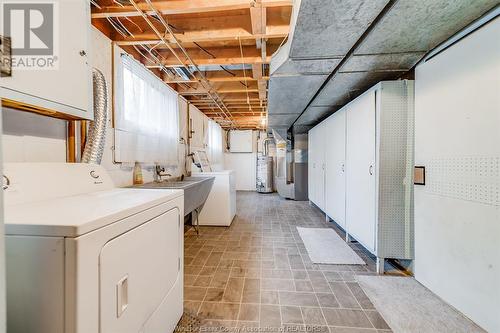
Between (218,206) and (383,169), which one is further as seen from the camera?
(218,206)

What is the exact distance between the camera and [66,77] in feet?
3.85

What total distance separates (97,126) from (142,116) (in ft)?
3.13

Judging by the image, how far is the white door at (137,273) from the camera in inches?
31.2

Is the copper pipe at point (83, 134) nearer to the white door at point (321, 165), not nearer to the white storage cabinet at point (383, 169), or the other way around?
the white storage cabinet at point (383, 169)

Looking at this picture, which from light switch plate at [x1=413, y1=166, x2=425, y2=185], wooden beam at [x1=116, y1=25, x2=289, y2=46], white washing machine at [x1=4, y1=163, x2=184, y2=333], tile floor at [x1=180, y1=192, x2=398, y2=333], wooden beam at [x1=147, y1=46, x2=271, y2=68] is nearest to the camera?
white washing machine at [x1=4, y1=163, x2=184, y2=333]

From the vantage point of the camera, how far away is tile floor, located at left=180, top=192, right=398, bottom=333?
1506 mm

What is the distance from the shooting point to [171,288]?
130 cm

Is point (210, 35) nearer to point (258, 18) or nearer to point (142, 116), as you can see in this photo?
point (258, 18)

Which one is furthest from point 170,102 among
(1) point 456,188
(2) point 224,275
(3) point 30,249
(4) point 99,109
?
(1) point 456,188

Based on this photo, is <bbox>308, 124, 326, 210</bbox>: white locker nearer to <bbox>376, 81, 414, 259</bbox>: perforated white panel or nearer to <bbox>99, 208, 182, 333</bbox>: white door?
<bbox>376, 81, 414, 259</bbox>: perforated white panel

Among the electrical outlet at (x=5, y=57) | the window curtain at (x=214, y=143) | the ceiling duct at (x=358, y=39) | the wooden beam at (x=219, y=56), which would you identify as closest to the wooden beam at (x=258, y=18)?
the ceiling duct at (x=358, y=39)

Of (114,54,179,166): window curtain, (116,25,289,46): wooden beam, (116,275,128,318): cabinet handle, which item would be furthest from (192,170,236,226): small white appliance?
(116,275,128,318): cabinet handle

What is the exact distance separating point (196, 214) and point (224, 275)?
5.01 ft

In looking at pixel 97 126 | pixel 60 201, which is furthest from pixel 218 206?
pixel 60 201
